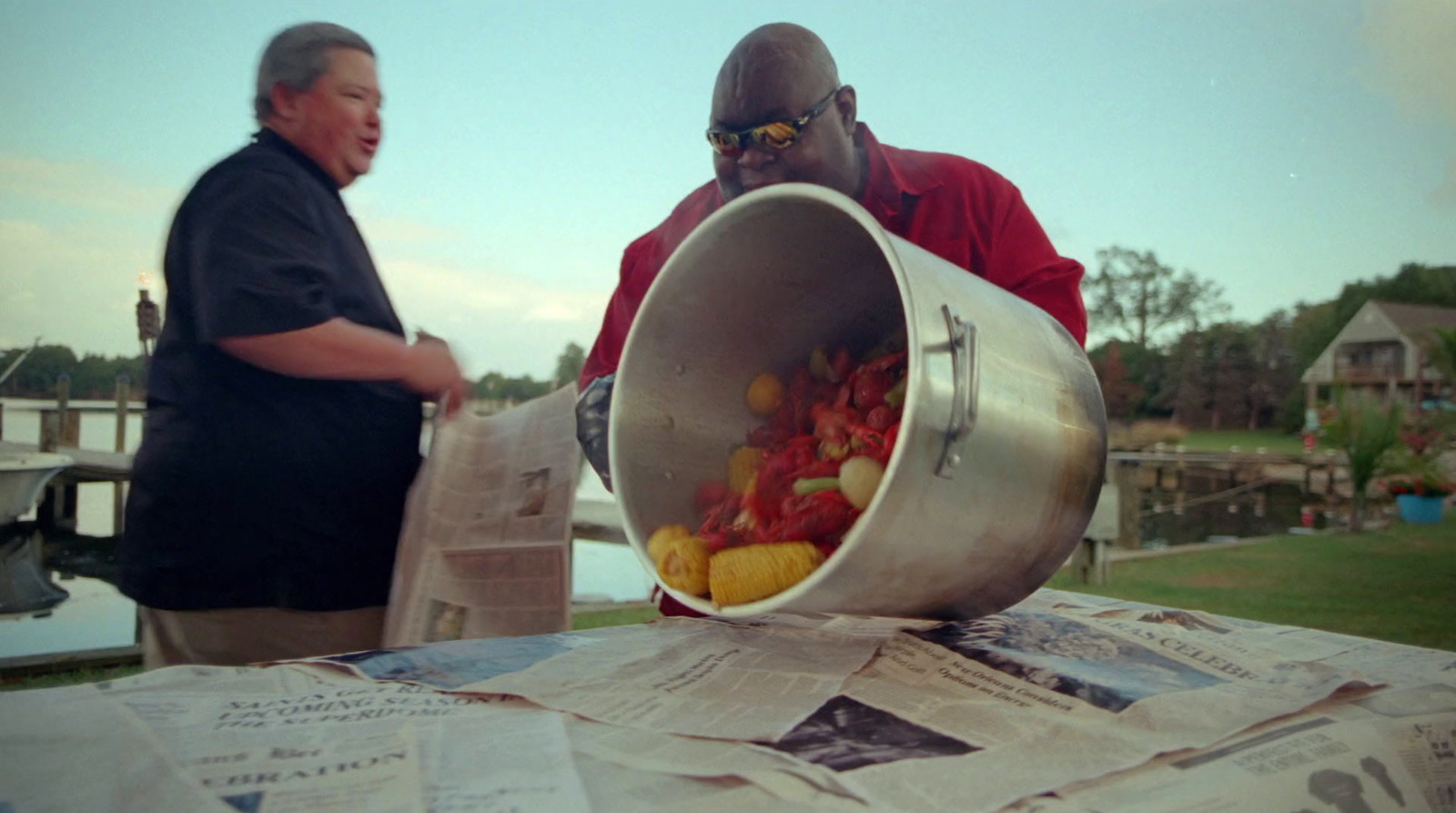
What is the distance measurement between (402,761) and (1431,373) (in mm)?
8599

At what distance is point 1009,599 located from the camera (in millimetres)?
973

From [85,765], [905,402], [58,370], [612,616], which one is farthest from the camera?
[612,616]

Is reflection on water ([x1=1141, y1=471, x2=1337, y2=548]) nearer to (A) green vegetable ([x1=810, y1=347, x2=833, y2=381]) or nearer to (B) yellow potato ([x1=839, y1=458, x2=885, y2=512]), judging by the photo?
(A) green vegetable ([x1=810, y1=347, x2=833, y2=381])

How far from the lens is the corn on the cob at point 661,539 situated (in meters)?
0.95

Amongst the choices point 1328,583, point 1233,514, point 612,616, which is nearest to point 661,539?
point 612,616

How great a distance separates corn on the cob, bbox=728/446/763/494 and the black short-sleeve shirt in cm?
53

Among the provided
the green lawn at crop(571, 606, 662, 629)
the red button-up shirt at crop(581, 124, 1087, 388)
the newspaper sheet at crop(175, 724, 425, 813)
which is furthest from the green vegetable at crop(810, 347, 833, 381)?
the green lawn at crop(571, 606, 662, 629)

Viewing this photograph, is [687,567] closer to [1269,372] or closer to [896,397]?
[896,397]

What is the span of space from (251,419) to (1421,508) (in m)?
8.14

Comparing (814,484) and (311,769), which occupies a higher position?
(814,484)

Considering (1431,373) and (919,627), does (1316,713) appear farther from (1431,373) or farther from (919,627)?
(1431,373)

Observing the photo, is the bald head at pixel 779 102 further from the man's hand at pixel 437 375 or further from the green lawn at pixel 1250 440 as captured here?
the green lawn at pixel 1250 440

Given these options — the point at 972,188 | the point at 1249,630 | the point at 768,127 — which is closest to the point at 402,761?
the point at 768,127

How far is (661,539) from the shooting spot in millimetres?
969
